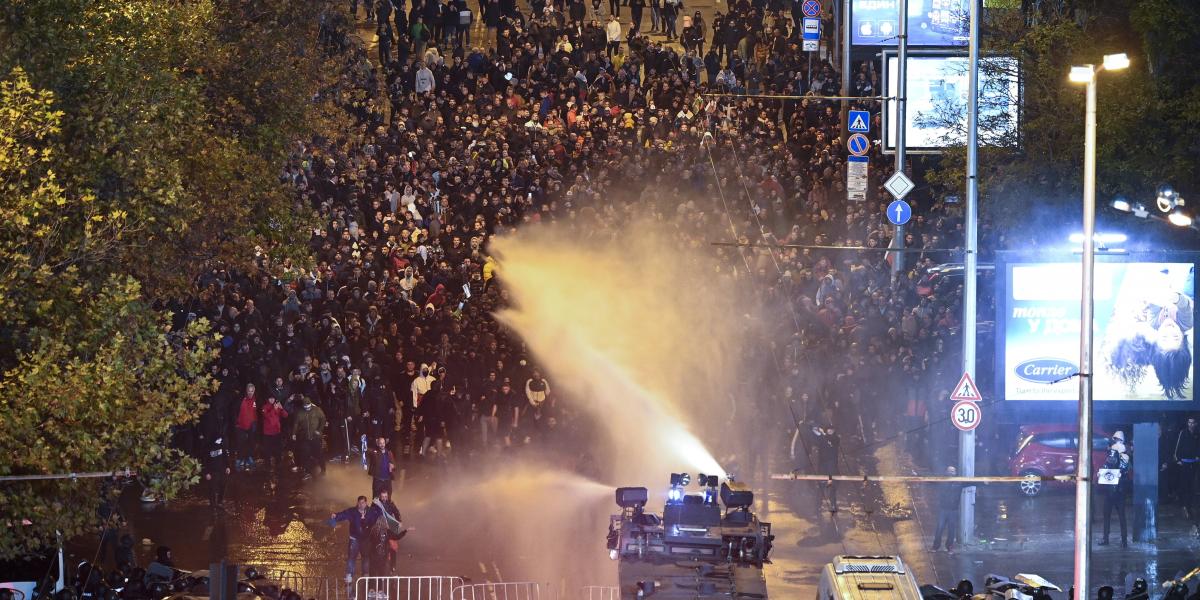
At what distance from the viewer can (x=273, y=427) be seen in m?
28.8

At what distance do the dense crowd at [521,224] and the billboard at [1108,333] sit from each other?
13.3 ft

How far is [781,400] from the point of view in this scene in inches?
1208

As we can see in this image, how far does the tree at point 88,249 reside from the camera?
16.7m

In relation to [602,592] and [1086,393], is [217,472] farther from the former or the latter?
[1086,393]

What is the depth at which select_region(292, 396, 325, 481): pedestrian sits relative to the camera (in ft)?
91.9

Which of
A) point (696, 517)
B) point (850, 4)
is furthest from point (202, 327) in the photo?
point (850, 4)

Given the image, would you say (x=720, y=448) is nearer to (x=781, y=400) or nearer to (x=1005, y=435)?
(x=781, y=400)

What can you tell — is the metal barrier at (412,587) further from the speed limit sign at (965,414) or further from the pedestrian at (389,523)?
the speed limit sign at (965,414)

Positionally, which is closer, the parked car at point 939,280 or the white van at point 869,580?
the white van at point 869,580

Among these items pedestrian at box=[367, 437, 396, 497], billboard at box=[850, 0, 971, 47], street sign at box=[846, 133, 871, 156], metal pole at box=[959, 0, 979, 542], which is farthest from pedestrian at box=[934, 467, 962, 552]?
street sign at box=[846, 133, 871, 156]

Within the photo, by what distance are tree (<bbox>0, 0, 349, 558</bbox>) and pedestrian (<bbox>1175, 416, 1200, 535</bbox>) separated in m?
15.2

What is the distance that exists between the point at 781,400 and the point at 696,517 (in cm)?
1116

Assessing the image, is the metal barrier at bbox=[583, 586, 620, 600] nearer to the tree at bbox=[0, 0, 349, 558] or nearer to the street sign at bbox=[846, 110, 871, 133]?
the tree at bbox=[0, 0, 349, 558]

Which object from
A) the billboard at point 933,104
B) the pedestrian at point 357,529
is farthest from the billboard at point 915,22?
the pedestrian at point 357,529
